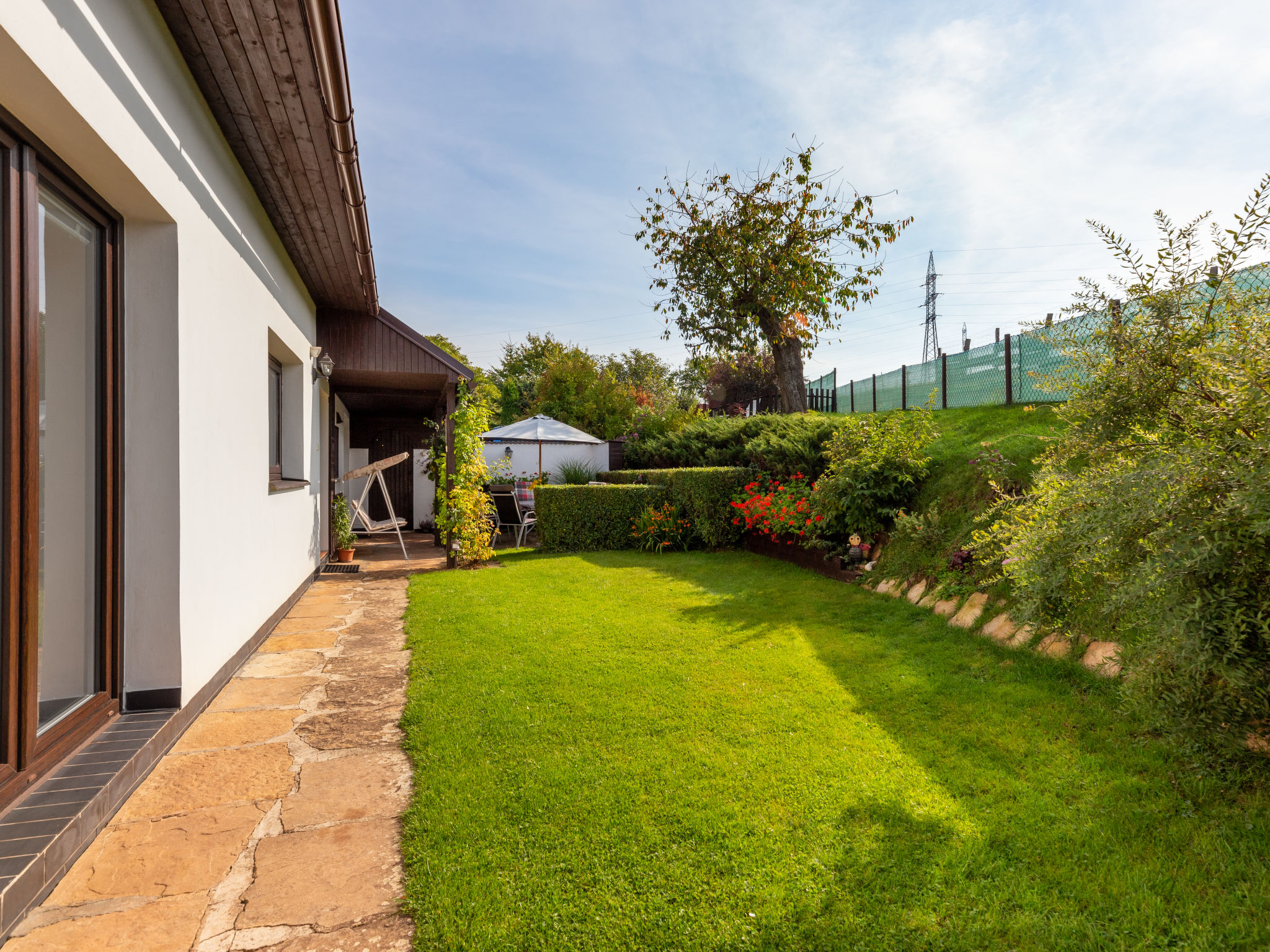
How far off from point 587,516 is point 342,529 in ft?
11.3

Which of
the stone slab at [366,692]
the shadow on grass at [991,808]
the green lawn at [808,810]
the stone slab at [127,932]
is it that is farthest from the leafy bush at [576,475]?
the stone slab at [127,932]

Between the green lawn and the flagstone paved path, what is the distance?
138mm

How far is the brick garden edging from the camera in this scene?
3352 millimetres

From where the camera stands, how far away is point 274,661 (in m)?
4.05

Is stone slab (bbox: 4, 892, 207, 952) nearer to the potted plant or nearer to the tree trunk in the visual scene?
the potted plant

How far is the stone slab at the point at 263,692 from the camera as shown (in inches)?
130

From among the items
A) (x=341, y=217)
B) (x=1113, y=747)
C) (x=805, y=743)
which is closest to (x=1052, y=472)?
(x=1113, y=747)

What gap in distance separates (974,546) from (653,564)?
393 centimetres

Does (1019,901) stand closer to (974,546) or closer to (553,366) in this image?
(974,546)

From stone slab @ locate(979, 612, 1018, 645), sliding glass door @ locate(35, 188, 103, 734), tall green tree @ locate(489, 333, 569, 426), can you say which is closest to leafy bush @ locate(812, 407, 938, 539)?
stone slab @ locate(979, 612, 1018, 645)

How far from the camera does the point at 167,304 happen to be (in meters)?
2.88

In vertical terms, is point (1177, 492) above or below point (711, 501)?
above

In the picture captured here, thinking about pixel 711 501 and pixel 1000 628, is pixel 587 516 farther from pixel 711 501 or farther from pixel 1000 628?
pixel 1000 628

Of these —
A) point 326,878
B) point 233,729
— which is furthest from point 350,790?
point 233,729
